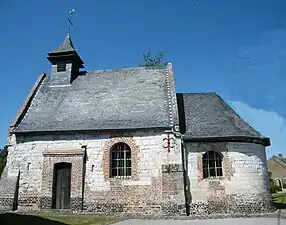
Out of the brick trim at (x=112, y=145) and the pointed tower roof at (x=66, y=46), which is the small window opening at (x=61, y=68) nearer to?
the pointed tower roof at (x=66, y=46)

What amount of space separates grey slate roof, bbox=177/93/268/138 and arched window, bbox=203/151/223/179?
1.05 metres

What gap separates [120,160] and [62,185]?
10.2 feet

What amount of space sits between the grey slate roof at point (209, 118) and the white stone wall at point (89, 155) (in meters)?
1.51

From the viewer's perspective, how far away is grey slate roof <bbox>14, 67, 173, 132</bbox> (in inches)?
596

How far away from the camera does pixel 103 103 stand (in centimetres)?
1658

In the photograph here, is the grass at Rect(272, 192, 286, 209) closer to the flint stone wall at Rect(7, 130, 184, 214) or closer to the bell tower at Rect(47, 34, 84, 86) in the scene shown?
the flint stone wall at Rect(7, 130, 184, 214)

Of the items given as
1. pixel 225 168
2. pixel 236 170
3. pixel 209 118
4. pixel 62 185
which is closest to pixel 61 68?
pixel 62 185

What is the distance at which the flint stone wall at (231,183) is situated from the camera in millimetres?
13505

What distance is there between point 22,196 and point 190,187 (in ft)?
27.0

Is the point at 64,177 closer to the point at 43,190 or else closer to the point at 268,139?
the point at 43,190

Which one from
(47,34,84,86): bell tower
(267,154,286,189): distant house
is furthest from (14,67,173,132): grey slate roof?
(267,154,286,189): distant house

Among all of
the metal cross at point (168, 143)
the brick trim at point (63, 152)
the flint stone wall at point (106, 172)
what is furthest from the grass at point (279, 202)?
the brick trim at point (63, 152)

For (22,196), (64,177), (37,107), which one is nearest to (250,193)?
(64,177)

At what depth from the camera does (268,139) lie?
14906 mm
